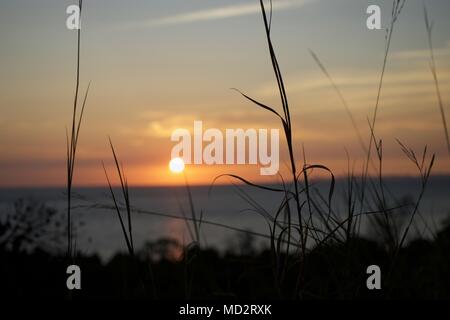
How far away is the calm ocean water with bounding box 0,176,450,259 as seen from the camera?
185 cm

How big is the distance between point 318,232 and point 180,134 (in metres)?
0.65

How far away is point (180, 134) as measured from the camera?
6.70 feet

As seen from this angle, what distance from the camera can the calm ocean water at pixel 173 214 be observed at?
1.85 m

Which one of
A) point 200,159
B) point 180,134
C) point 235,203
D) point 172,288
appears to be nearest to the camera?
point 200,159

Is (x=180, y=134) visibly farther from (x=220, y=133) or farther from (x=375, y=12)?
(x=375, y=12)

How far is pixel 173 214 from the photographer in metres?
12.3

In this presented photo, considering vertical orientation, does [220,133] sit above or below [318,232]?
above

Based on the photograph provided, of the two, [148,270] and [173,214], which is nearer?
[148,270]

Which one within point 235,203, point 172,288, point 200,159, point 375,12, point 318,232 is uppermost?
point 235,203

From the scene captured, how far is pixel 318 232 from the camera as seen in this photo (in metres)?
1.60
